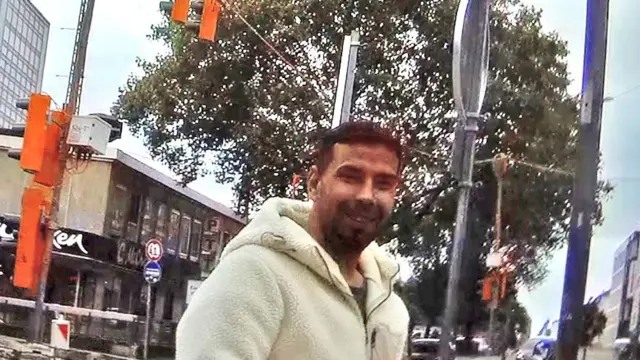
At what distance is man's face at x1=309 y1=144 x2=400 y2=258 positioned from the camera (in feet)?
1.81

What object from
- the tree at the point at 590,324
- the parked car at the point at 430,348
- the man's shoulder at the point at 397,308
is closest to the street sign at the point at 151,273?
the parked car at the point at 430,348

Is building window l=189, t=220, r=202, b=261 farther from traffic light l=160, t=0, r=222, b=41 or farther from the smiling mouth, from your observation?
the smiling mouth

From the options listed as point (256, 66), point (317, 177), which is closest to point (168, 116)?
point (256, 66)

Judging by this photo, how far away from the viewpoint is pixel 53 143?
3207 millimetres

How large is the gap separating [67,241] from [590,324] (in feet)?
9.79

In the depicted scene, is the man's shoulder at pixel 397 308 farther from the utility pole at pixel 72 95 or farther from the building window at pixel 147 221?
the building window at pixel 147 221

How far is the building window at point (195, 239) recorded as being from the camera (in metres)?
A: 3.56

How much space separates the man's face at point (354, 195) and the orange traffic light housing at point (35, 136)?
2.73m

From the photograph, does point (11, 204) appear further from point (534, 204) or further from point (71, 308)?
point (534, 204)

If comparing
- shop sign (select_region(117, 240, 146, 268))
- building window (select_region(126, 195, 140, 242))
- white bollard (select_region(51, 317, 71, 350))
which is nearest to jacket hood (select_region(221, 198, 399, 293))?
white bollard (select_region(51, 317, 71, 350))

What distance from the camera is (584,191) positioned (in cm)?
154

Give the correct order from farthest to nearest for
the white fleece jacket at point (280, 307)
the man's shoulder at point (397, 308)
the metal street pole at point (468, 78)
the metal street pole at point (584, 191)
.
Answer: the metal street pole at point (468, 78), the metal street pole at point (584, 191), the man's shoulder at point (397, 308), the white fleece jacket at point (280, 307)

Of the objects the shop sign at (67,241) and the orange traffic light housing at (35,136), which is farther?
the shop sign at (67,241)

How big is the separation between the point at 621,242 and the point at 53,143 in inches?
92.9
